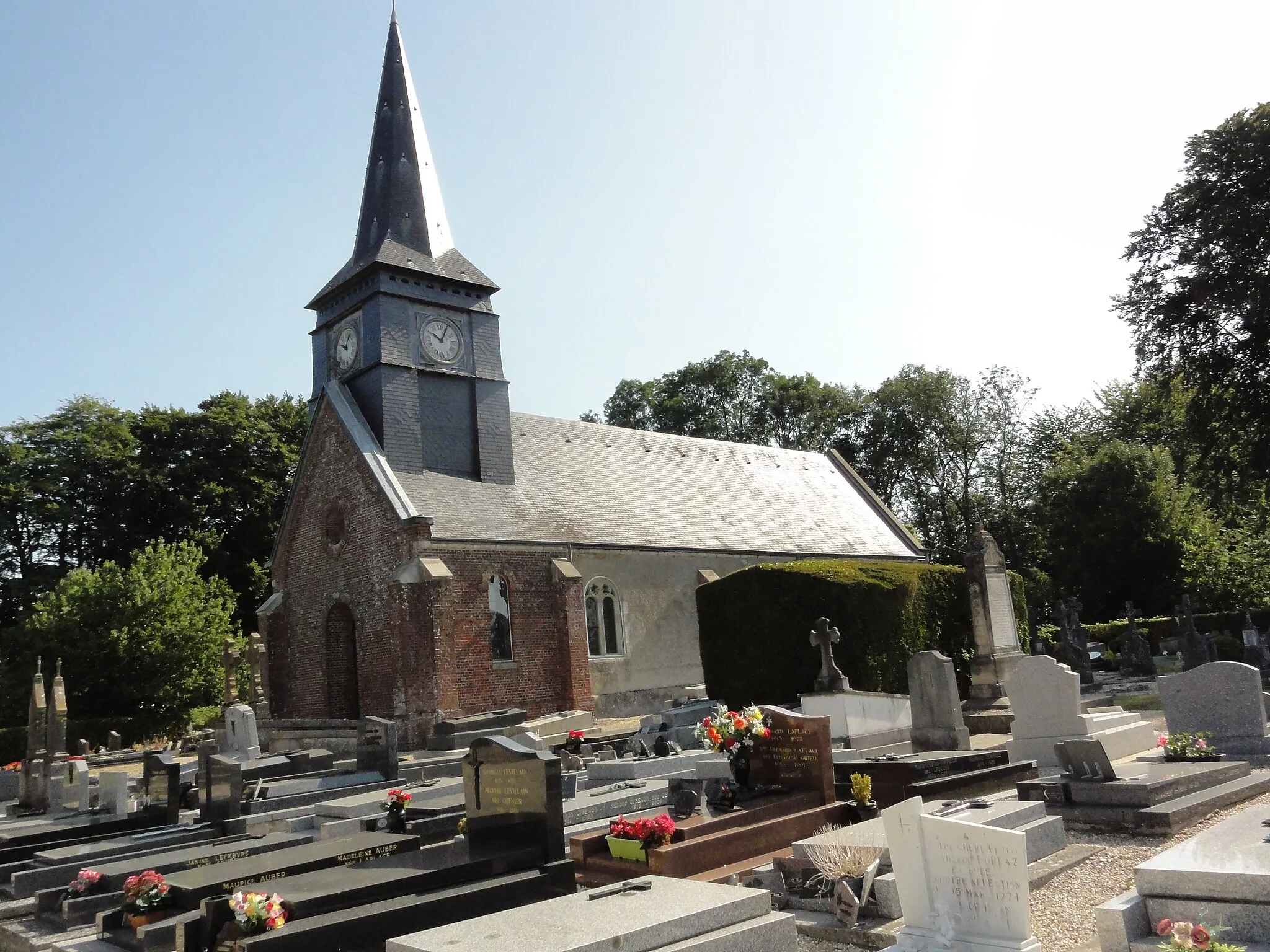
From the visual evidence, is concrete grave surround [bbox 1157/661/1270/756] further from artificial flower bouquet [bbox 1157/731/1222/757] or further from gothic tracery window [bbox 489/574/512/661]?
gothic tracery window [bbox 489/574/512/661]

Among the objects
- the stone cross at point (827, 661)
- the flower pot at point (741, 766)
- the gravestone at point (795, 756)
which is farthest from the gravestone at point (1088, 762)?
the stone cross at point (827, 661)

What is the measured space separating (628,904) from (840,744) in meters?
9.25

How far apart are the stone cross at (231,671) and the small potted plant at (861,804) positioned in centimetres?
2145

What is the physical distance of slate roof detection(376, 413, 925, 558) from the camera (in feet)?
76.7

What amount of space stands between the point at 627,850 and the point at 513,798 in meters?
1.05

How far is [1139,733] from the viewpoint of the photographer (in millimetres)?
12953

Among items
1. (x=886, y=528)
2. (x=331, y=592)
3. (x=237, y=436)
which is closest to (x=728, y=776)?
(x=331, y=592)

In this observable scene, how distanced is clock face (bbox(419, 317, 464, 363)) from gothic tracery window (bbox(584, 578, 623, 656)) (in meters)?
6.77

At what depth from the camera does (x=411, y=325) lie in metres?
24.0

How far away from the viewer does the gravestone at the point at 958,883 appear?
16.4 ft

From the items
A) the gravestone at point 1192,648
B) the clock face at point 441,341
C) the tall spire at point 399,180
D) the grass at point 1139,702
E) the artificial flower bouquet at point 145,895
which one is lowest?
the grass at point 1139,702

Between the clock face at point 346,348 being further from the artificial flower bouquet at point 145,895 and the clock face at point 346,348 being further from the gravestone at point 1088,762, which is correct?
the gravestone at point 1088,762

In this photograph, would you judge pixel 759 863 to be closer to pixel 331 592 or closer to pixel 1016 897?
pixel 1016 897

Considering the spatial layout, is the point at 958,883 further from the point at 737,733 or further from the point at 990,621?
the point at 990,621
